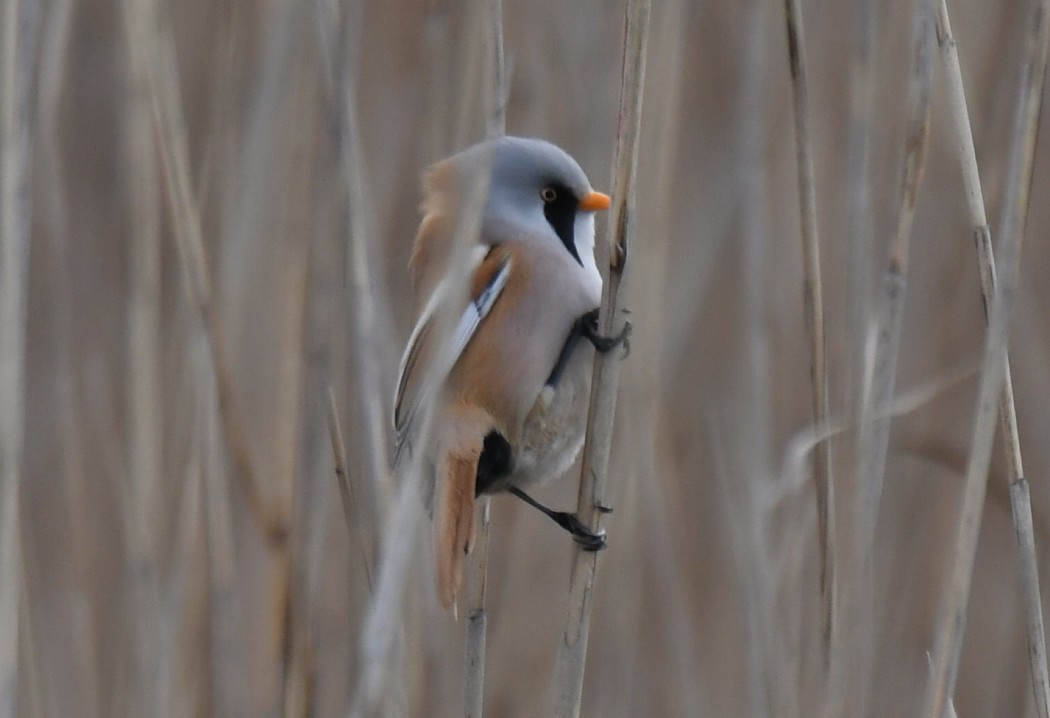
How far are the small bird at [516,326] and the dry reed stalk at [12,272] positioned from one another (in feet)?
1.47

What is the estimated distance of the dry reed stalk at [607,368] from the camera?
45.3 inches

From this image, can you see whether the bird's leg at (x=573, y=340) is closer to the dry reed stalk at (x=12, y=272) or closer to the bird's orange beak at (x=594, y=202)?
the bird's orange beak at (x=594, y=202)

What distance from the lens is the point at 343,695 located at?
1.81m

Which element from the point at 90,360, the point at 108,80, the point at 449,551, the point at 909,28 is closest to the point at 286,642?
the point at 449,551

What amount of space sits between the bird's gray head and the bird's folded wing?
1.9 inches

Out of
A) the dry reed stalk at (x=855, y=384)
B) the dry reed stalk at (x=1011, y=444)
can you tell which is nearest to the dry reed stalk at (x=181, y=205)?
the dry reed stalk at (x=855, y=384)

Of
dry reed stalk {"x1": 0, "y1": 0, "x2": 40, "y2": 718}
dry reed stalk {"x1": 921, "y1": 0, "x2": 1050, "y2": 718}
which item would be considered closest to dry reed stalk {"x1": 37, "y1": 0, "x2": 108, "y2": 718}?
dry reed stalk {"x1": 0, "y1": 0, "x2": 40, "y2": 718}

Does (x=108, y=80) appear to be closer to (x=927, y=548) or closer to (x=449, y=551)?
(x=449, y=551)

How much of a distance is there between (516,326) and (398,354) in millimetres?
449

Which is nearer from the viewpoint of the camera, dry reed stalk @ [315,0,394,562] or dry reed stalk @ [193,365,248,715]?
dry reed stalk @ [315,0,394,562]

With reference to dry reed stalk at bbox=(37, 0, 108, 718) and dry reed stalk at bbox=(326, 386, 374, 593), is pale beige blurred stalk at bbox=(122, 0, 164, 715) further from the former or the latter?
dry reed stalk at bbox=(326, 386, 374, 593)

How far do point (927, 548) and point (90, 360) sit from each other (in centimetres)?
137

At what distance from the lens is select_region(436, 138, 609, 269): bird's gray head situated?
1.53 metres

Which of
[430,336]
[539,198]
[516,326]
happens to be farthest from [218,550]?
[539,198]
